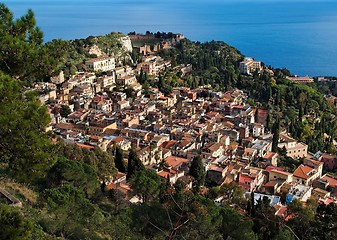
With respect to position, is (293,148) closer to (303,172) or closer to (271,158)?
(271,158)

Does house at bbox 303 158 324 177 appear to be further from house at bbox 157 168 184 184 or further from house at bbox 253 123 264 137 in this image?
house at bbox 157 168 184 184

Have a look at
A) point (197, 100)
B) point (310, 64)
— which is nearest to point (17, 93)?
point (197, 100)

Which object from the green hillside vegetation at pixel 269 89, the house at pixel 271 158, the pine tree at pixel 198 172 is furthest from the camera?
the green hillside vegetation at pixel 269 89

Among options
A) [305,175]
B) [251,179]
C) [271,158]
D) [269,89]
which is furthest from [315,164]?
[269,89]

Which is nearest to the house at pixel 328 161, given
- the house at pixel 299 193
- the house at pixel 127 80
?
the house at pixel 299 193

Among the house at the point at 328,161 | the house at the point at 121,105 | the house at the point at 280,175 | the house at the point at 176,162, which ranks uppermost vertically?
the house at the point at 121,105

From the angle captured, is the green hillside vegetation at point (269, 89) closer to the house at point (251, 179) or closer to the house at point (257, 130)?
the house at point (257, 130)
